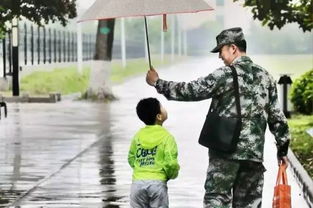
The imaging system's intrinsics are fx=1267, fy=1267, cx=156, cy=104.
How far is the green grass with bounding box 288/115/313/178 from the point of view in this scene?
17822 mm

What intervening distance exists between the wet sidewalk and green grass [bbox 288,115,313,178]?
0.40 metres

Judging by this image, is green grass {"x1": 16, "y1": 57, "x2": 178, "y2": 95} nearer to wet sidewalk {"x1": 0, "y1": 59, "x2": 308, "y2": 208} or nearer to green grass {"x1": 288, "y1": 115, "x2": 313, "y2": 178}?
wet sidewalk {"x1": 0, "y1": 59, "x2": 308, "y2": 208}

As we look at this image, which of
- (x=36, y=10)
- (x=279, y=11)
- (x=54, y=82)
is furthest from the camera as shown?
(x=54, y=82)

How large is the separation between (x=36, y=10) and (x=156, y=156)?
1971cm

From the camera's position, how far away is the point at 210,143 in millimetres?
9156

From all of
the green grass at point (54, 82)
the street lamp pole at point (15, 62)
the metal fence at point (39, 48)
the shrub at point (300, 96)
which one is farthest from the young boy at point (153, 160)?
the green grass at point (54, 82)

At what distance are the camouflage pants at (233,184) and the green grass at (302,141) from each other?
21.1 ft

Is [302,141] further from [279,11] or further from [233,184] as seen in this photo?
[233,184]

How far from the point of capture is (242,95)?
9172 mm

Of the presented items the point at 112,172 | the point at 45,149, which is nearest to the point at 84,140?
the point at 45,149

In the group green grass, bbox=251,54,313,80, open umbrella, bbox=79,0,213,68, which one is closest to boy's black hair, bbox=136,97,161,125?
open umbrella, bbox=79,0,213,68

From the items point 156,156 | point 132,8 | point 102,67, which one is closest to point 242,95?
point 156,156

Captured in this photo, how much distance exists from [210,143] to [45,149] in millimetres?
11796

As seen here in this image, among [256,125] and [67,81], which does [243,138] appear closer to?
[256,125]
